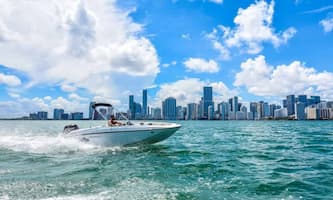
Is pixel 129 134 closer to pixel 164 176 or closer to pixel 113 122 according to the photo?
pixel 113 122

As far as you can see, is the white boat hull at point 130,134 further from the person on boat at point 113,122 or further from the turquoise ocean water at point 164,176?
the turquoise ocean water at point 164,176

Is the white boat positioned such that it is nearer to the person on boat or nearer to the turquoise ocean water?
the person on boat

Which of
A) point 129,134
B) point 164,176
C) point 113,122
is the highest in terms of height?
point 113,122

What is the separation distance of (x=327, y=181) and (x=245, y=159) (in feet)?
18.1

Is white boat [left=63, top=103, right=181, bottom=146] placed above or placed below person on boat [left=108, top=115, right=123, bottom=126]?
below

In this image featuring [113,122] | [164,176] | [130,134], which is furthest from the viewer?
[113,122]

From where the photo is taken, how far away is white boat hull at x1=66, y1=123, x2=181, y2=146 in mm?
20578

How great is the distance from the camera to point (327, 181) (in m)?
10.8

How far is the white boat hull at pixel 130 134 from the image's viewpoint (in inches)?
810

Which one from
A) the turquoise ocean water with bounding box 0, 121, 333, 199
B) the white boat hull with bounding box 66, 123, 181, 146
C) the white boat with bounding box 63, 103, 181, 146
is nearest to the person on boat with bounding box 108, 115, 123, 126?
the white boat with bounding box 63, 103, 181, 146

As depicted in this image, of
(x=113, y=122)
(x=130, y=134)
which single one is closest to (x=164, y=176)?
(x=130, y=134)

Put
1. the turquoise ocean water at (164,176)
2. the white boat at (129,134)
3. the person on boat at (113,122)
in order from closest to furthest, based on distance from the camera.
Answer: the turquoise ocean water at (164,176) < the white boat at (129,134) < the person on boat at (113,122)

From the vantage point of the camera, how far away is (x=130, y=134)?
20781mm

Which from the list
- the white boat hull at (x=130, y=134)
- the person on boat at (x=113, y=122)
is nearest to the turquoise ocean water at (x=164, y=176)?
the white boat hull at (x=130, y=134)
